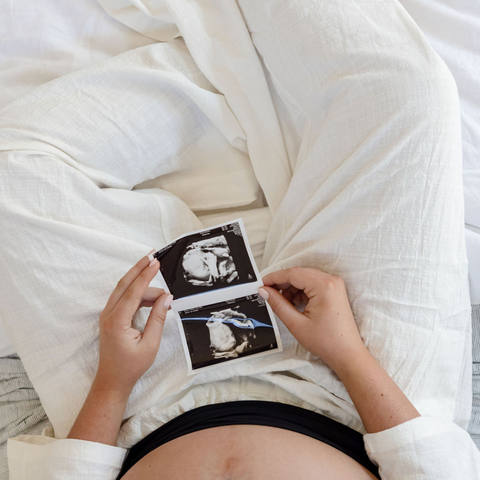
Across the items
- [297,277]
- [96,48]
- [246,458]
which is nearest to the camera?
[246,458]

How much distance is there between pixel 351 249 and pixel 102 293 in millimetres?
517

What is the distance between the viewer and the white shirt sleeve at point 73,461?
30.5 inches

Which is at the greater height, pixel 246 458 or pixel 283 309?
pixel 283 309

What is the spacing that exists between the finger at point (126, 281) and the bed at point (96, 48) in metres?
0.28

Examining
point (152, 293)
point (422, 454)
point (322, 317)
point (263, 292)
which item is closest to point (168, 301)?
point (152, 293)

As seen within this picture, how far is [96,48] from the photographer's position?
42.5 inches

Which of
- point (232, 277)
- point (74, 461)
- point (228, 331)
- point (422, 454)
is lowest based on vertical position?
point (422, 454)

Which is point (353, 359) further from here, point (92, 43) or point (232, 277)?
point (92, 43)

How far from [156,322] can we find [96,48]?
733mm

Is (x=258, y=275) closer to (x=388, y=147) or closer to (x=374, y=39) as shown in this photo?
(x=388, y=147)

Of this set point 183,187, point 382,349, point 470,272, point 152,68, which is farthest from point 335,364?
point 152,68

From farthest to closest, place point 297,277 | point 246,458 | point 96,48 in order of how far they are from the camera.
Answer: point 96,48
point 297,277
point 246,458

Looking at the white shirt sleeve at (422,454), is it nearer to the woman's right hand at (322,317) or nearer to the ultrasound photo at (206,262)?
the woman's right hand at (322,317)

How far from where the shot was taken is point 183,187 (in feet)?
3.49
